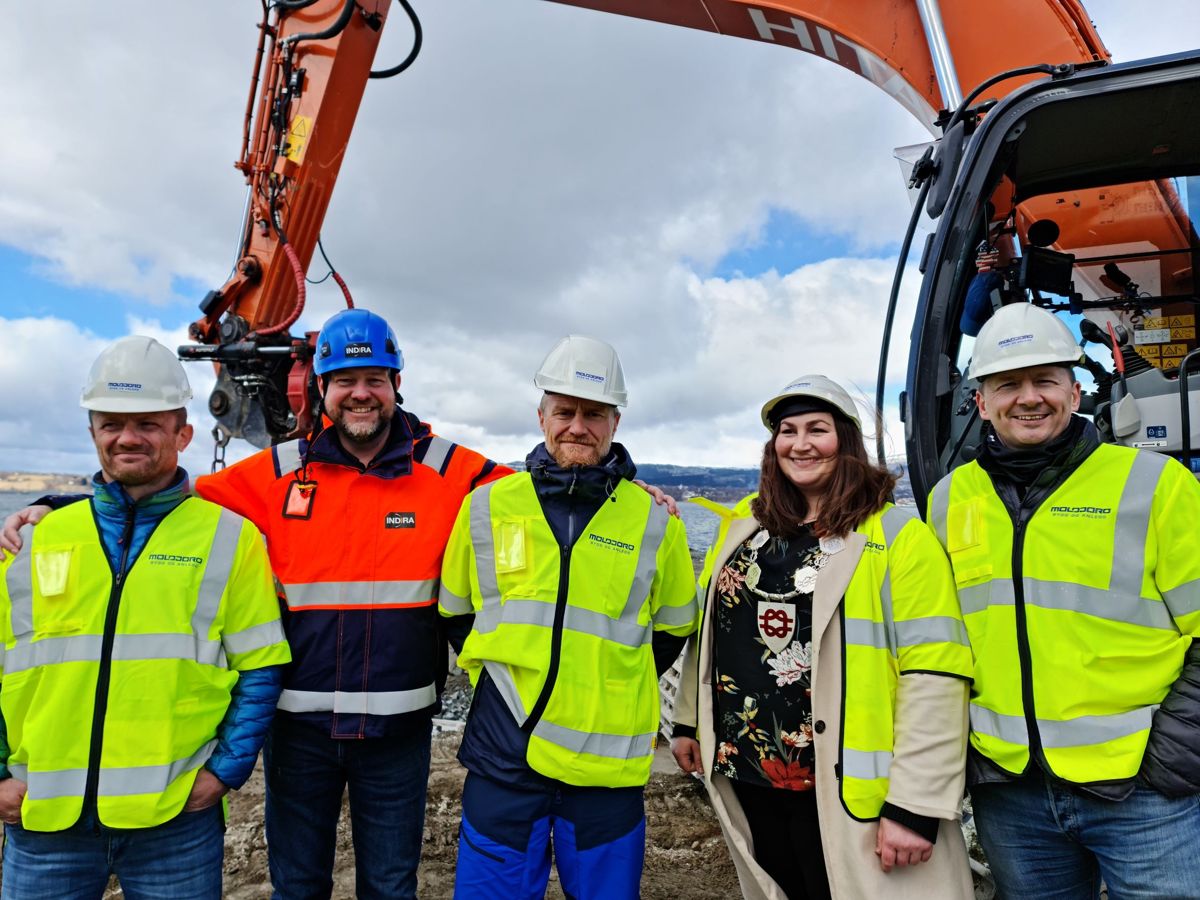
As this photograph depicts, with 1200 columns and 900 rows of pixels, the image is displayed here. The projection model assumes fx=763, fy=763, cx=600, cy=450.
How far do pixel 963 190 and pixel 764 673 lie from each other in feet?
6.92

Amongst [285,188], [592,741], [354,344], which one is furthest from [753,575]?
[285,188]

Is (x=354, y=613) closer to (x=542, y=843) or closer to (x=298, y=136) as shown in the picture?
(x=542, y=843)

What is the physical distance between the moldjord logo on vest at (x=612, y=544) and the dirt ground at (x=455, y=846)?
2068 millimetres

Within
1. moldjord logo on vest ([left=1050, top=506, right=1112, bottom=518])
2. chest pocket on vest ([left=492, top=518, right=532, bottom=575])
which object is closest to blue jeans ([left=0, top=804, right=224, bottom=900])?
chest pocket on vest ([left=492, top=518, right=532, bottom=575])

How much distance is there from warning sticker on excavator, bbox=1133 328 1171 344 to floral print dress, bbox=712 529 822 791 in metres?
2.83

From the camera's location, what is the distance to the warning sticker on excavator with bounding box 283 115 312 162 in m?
4.76

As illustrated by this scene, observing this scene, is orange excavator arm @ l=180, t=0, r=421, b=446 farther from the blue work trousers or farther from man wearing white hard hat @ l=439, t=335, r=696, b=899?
the blue work trousers

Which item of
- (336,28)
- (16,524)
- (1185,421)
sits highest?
(336,28)

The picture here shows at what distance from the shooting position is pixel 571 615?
7.35ft

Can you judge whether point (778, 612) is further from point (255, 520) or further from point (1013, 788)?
point (255, 520)

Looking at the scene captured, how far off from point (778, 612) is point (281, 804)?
5.60 ft

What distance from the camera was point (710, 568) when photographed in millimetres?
2357

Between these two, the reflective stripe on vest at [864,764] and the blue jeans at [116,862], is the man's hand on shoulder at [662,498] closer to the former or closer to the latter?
the reflective stripe on vest at [864,764]

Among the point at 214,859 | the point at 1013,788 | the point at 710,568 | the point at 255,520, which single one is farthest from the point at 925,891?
the point at 255,520
